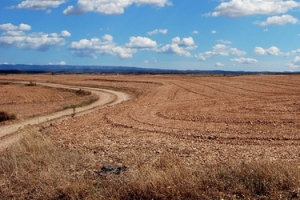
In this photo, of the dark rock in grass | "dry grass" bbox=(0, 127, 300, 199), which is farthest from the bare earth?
"dry grass" bbox=(0, 127, 300, 199)

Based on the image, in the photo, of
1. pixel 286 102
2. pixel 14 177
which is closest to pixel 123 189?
pixel 14 177

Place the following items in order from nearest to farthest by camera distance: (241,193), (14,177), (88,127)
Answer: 1. (241,193)
2. (14,177)
3. (88,127)

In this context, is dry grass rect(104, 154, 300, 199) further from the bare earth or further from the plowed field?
the plowed field

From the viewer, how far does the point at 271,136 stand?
15844 millimetres

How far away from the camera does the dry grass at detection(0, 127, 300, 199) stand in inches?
330

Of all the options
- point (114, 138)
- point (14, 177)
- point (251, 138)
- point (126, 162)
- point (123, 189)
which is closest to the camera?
point (123, 189)

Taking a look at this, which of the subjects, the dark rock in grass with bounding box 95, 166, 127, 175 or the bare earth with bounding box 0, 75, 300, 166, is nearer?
the dark rock in grass with bounding box 95, 166, 127, 175

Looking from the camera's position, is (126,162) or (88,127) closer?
(126,162)

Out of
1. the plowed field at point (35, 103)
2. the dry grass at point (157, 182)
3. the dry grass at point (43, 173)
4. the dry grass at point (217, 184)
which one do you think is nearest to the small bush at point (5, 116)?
the plowed field at point (35, 103)

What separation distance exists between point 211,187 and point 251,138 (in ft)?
24.7

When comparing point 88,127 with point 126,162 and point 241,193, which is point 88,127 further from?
point 241,193

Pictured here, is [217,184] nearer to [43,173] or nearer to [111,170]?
[111,170]

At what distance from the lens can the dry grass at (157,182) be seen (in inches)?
330

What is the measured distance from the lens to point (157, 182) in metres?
8.72
